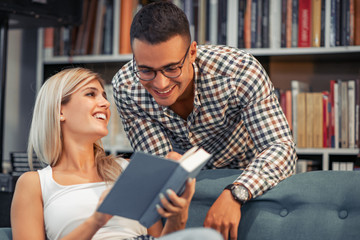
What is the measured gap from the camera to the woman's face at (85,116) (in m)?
1.57

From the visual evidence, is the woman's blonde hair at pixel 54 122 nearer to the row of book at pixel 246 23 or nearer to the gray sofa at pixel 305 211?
the gray sofa at pixel 305 211

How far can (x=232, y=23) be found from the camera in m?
2.67

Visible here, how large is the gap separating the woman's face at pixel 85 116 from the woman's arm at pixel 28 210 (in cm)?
20

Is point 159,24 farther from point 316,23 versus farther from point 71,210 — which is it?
point 316,23

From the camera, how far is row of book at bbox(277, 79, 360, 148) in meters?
2.54

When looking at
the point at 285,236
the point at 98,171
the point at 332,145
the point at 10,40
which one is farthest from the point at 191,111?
the point at 10,40

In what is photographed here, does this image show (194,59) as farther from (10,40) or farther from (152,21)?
(10,40)

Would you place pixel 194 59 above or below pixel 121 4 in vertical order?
below


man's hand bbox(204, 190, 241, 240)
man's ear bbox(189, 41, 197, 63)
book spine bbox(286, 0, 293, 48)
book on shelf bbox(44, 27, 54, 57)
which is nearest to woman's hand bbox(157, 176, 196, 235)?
man's hand bbox(204, 190, 241, 240)

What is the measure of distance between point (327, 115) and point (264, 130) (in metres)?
1.15

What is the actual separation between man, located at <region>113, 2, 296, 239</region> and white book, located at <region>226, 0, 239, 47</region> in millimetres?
918

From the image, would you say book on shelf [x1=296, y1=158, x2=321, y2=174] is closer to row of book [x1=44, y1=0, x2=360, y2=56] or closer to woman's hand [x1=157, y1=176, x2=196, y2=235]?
row of book [x1=44, y1=0, x2=360, y2=56]

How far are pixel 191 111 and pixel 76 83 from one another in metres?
0.41

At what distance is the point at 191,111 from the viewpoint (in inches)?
68.0
